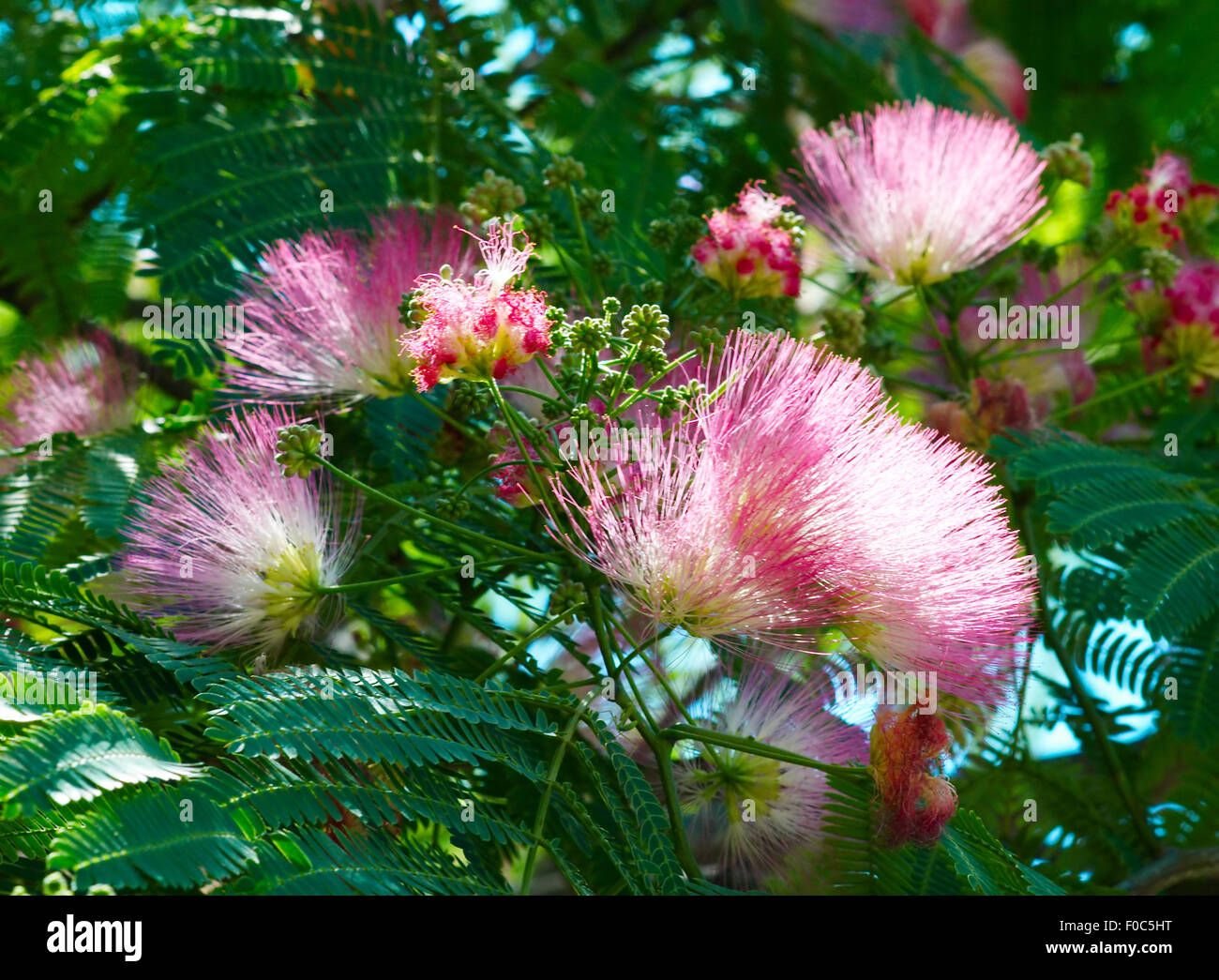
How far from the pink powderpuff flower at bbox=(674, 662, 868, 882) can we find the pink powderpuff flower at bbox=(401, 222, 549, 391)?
2.47ft

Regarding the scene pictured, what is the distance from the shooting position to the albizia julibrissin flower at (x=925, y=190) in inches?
101

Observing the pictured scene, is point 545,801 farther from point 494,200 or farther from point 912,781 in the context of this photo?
point 494,200

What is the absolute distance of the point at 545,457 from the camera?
1.97 m

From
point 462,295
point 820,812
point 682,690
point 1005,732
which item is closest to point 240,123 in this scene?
point 462,295

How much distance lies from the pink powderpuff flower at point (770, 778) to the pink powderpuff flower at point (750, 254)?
2.42 feet

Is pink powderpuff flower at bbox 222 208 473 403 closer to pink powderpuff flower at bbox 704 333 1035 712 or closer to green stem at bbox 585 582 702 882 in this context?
green stem at bbox 585 582 702 882

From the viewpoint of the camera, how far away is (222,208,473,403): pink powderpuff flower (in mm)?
2342

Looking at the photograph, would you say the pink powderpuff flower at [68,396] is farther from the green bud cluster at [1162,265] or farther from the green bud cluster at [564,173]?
the green bud cluster at [1162,265]

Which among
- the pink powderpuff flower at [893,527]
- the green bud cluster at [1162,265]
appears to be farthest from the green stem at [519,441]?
the green bud cluster at [1162,265]

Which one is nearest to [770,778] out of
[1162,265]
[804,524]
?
[804,524]

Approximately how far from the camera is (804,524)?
5.79 feet

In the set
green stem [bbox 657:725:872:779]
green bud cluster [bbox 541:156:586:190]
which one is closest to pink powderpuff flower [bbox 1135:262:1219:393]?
green bud cluster [bbox 541:156:586:190]

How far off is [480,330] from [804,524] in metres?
0.57
